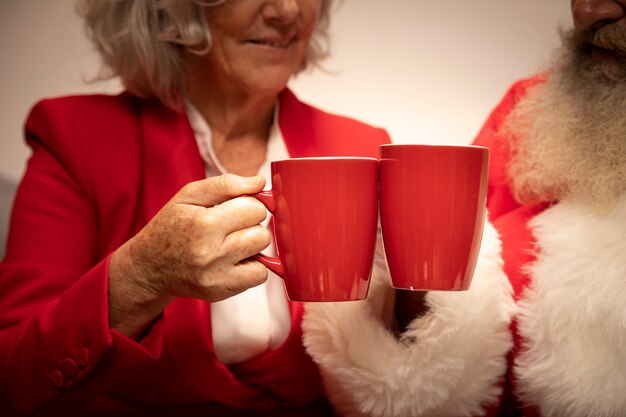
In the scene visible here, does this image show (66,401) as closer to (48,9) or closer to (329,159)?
(329,159)

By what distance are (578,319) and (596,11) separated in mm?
392

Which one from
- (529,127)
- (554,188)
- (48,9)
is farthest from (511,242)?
(48,9)

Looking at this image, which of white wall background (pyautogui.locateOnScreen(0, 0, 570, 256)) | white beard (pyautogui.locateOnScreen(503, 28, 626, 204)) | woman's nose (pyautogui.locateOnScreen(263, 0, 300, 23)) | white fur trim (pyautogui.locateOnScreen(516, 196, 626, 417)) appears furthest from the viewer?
white wall background (pyautogui.locateOnScreen(0, 0, 570, 256))

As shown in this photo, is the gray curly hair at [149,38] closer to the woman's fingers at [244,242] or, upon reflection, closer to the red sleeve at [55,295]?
the red sleeve at [55,295]

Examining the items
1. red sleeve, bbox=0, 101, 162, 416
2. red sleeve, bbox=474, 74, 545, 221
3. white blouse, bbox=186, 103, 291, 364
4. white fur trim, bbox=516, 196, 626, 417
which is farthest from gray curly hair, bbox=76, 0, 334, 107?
white fur trim, bbox=516, 196, 626, 417

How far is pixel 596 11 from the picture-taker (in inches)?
30.9

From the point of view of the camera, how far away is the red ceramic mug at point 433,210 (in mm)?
563

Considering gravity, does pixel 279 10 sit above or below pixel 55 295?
above

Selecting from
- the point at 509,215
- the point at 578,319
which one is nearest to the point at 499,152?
the point at 509,215

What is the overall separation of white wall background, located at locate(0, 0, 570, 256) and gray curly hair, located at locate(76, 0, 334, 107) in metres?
0.30

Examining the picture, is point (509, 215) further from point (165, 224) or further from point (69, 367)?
point (69, 367)

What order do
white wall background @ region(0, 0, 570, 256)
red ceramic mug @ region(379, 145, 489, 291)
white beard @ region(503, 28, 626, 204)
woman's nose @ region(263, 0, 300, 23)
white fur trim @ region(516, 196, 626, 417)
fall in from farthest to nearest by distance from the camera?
white wall background @ region(0, 0, 570, 256)
woman's nose @ region(263, 0, 300, 23)
white beard @ region(503, 28, 626, 204)
white fur trim @ region(516, 196, 626, 417)
red ceramic mug @ region(379, 145, 489, 291)

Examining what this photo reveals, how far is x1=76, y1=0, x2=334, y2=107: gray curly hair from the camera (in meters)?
0.97

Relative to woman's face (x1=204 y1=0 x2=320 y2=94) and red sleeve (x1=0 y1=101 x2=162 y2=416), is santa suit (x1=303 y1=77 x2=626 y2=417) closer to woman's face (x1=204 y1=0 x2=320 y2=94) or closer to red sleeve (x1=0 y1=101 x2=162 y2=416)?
red sleeve (x1=0 y1=101 x2=162 y2=416)
